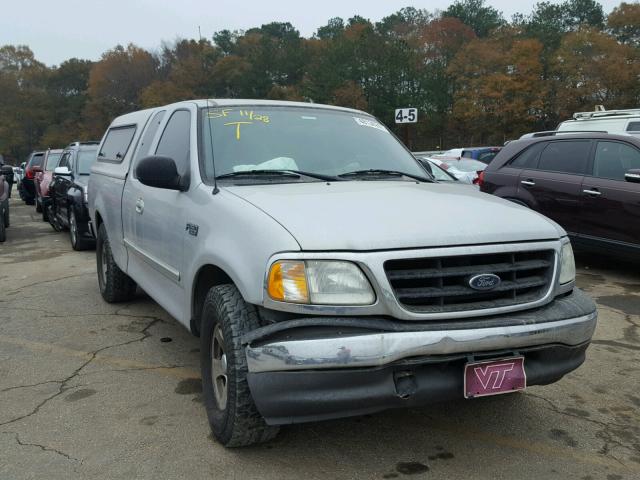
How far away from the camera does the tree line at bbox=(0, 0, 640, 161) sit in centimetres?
4206

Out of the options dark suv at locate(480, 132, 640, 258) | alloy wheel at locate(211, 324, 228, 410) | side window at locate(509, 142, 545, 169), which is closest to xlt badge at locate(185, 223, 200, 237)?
alloy wheel at locate(211, 324, 228, 410)

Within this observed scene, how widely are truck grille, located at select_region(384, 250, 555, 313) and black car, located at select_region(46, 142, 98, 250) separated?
22.3ft

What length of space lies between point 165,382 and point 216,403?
997mm

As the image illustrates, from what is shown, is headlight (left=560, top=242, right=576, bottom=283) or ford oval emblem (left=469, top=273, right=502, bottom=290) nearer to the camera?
ford oval emblem (left=469, top=273, right=502, bottom=290)

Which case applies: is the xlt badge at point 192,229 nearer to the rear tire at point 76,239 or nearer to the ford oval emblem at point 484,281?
the ford oval emblem at point 484,281

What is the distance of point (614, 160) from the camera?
281 inches

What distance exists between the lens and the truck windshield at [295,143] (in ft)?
12.3

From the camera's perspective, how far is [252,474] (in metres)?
2.90

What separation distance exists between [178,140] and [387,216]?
6.23 ft

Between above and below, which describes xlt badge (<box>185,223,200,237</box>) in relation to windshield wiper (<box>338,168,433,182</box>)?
below

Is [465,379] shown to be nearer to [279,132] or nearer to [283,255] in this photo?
[283,255]

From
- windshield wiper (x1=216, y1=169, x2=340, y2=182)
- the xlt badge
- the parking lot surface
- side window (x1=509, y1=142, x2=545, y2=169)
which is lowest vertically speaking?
the parking lot surface

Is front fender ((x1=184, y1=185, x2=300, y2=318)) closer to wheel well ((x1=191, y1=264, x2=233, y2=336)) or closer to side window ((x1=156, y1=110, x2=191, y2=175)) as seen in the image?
wheel well ((x1=191, y1=264, x2=233, y2=336))

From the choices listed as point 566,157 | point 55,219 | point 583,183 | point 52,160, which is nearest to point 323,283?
point 583,183
